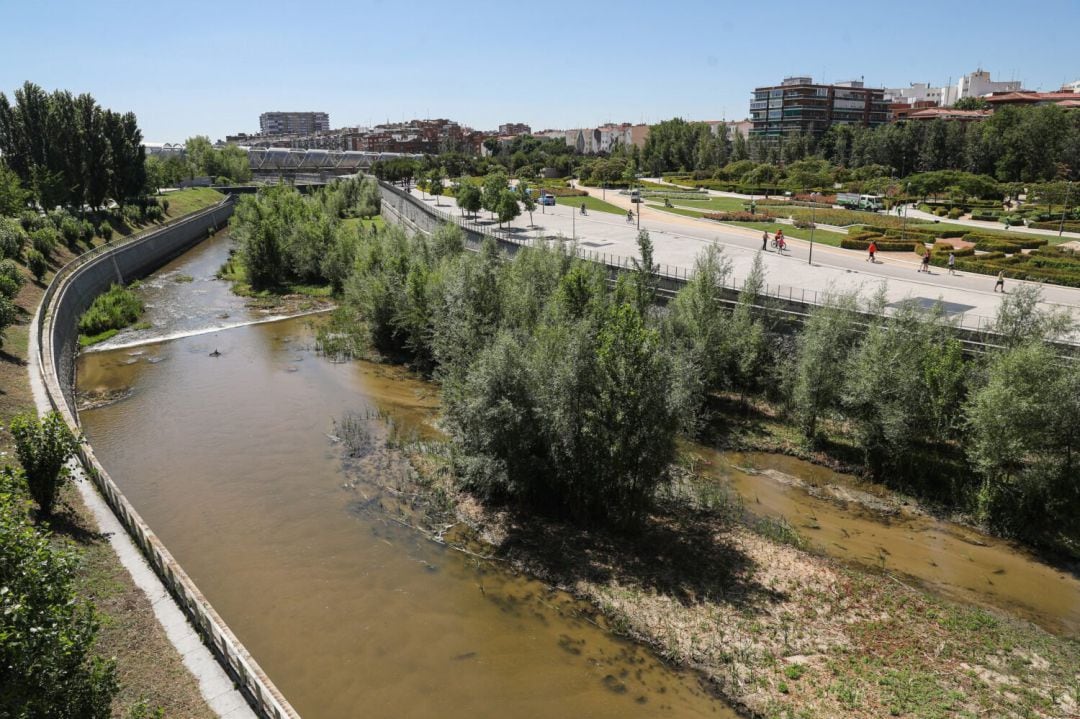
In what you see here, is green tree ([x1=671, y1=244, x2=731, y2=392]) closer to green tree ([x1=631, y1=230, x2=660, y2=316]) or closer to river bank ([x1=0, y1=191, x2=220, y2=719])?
green tree ([x1=631, y1=230, x2=660, y2=316])

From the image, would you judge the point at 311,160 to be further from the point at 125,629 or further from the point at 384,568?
the point at 125,629

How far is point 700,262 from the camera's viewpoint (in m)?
29.2

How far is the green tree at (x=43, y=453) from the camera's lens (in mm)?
14211

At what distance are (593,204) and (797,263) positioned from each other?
1448 inches

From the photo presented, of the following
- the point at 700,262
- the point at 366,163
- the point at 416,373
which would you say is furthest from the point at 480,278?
the point at 366,163

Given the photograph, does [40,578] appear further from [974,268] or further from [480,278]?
[974,268]

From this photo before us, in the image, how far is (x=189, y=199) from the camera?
89.1 m

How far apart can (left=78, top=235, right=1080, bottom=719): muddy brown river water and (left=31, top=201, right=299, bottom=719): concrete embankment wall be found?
176cm

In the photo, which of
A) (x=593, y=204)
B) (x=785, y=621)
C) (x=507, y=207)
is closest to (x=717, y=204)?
(x=593, y=204)

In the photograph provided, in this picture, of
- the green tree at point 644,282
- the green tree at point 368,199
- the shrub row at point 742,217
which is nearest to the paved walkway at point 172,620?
the green tree at point 644,282

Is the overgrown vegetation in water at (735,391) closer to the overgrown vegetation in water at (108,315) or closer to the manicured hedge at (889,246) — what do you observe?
the manicured hedge at (889,246)

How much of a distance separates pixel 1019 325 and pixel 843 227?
32.7 metres

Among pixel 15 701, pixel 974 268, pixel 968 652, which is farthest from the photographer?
pixel 974 268

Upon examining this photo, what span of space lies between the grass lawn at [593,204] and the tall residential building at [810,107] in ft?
241
